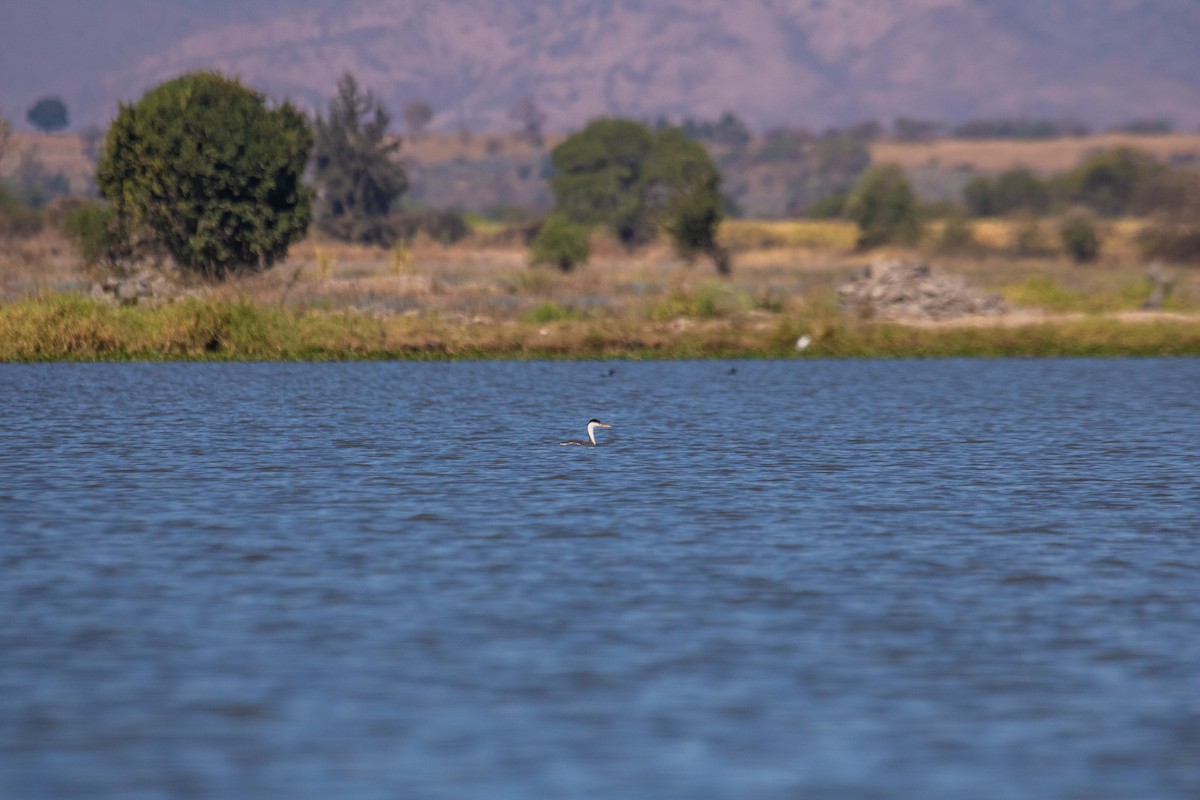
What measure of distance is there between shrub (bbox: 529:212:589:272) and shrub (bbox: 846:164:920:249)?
42.1 metres

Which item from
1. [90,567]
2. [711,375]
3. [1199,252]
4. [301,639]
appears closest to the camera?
[301,639]

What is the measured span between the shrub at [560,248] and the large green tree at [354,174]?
34.0 meters

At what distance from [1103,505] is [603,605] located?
954 centimetres

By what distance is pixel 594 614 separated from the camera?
15.0 meters

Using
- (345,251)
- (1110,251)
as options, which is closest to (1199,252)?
(1110,251)

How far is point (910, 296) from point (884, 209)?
7142 cm

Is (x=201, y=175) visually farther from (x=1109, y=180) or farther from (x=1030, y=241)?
(x=1109, y=180)

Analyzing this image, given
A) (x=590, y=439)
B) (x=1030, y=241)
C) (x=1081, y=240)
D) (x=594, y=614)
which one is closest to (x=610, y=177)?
(x=1030, y=241)

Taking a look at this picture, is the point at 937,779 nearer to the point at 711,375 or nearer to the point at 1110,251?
the point at 711,375

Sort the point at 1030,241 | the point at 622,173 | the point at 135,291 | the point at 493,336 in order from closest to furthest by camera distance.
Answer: the point at 493,336 < the point at 135,291 < the point at 1030,241 < the point at 622,173

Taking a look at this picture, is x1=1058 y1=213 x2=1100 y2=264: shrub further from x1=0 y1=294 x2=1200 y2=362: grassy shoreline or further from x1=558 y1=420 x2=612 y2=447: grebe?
x1=558 y1=420 x2=612 y2=447: grebe

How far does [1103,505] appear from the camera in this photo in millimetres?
22453

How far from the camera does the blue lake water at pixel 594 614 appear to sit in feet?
34.6

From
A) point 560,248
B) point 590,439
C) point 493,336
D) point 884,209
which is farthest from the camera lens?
point 884,209
